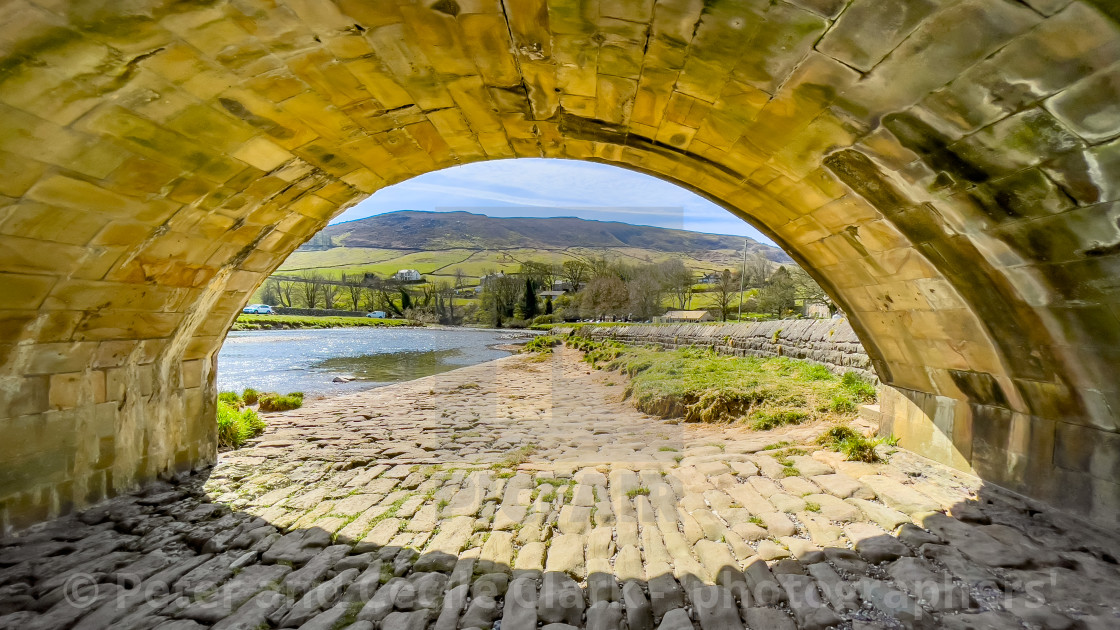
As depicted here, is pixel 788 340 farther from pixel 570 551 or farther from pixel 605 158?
pixel 570 551

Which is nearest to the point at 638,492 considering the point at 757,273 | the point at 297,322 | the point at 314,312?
the point at 757,273

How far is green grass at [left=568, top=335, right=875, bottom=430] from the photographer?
8641 millimetres

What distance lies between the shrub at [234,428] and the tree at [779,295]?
143 feet

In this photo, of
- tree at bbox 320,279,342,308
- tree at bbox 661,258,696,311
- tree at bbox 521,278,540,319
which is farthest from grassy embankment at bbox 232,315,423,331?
tree at bbox 661,258,696,311

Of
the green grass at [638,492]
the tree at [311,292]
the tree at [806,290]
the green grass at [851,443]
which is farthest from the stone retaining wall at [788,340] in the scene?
the tree at [311,292]

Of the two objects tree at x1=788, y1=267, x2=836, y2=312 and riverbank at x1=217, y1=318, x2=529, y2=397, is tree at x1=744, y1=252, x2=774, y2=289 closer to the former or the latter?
tree at x1=788, y1=267, x2=836, y2=312

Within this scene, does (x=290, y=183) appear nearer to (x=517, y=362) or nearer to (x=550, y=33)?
(x=550, y=33)

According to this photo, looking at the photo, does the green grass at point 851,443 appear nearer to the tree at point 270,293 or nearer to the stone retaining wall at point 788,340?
the stone retaining wall at point 788,340

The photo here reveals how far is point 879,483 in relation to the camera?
17.4ft

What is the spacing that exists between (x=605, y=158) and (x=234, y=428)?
7272 millimetres

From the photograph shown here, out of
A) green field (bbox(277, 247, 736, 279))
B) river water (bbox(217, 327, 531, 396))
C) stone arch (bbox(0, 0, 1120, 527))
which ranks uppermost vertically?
green field (bbox(277, 247, 736, 279))

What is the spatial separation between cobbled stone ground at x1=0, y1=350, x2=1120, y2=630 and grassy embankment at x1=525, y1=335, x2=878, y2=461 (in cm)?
165

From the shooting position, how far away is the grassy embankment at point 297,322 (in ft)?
197

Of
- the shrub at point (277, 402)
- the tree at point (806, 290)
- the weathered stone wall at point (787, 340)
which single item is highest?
the tree at point (806, 290)
